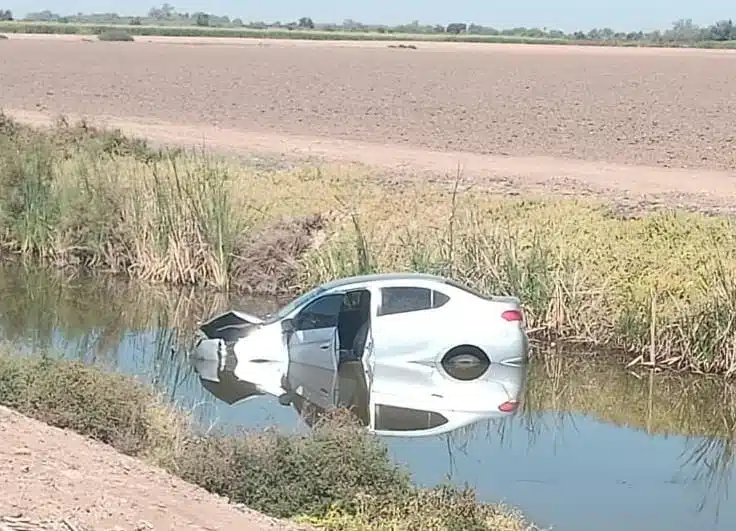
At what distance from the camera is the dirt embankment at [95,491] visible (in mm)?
10852

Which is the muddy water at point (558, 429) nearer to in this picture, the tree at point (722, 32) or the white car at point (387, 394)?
the white car at point (387, 394)

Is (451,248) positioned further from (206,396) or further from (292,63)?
(292,63)

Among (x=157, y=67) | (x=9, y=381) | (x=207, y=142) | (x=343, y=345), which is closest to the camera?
(x=9, y=381)

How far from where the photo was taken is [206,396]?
64.0 feet

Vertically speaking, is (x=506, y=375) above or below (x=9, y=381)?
below

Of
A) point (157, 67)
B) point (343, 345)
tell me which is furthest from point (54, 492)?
point (157, 67)

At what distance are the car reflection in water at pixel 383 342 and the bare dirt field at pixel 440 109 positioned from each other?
35.4ft

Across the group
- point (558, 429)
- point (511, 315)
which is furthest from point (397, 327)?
point (558, 429)

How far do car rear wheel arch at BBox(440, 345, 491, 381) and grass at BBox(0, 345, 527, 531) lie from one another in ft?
20.1

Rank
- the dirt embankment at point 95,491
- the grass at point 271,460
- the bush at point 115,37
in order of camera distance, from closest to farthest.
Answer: the dirt embankment at point 95,491 < the grass at point 271,460 < the bush at point 115,37

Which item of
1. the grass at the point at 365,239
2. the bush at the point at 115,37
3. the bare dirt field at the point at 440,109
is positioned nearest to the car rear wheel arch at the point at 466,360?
the grass at the point at 365,239

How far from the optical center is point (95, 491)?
11.6 meters

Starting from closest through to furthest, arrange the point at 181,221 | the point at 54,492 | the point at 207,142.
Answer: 1. the point at 54,492
2. the point at 181,221
3. the point at 207,142

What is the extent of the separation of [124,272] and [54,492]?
17707 mm
